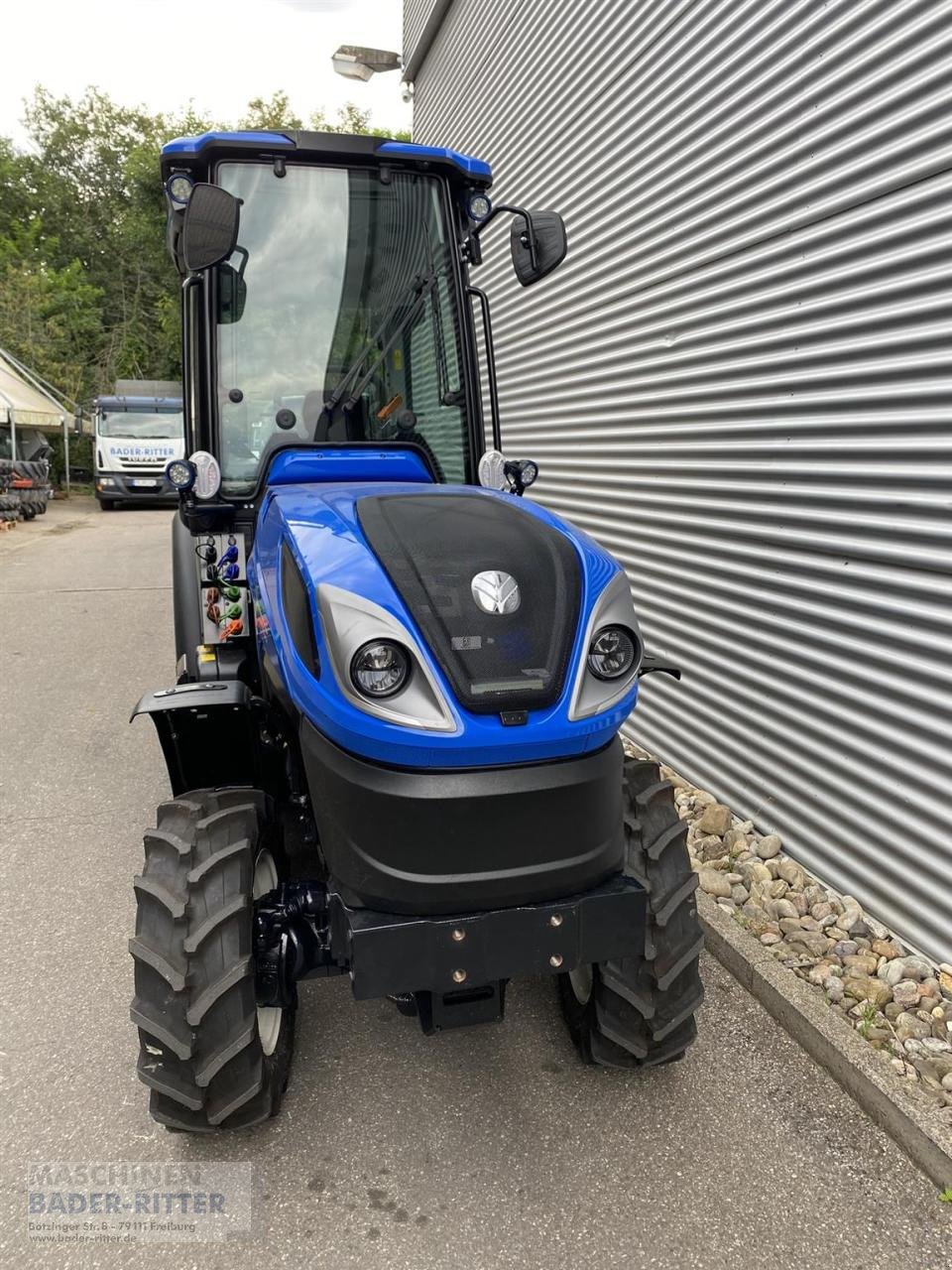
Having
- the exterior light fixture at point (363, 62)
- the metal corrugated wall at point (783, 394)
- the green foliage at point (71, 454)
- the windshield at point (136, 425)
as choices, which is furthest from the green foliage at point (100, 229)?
the metal corrugated wall at point (783, 394)

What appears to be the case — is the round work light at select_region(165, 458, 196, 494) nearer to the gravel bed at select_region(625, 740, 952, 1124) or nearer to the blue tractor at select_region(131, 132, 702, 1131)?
the blue tractor at select_region(131, 132, 702, 1131)

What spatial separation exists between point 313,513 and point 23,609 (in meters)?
7.95

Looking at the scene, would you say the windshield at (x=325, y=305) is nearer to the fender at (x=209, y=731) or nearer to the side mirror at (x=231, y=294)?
the side mirror at (x=231, y=294)

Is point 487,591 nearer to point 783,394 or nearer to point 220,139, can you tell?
point 220,139

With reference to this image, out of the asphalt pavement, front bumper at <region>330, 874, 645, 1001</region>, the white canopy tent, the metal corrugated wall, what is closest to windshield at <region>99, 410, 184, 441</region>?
the white canopy tent

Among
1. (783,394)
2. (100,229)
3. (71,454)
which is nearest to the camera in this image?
(783,394)

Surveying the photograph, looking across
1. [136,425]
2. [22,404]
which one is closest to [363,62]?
[22,404]

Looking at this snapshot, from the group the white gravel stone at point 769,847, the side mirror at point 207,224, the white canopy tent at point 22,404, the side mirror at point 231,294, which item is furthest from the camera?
the white canopy tent at point 22,404

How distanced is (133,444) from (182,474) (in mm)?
19283

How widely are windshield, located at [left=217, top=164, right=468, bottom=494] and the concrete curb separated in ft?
7.09

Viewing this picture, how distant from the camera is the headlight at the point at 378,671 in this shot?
2.05 m

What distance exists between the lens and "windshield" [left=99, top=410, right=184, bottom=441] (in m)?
20.8

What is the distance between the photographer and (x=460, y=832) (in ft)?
6.80

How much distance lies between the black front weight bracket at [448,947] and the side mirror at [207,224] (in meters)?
1.83
